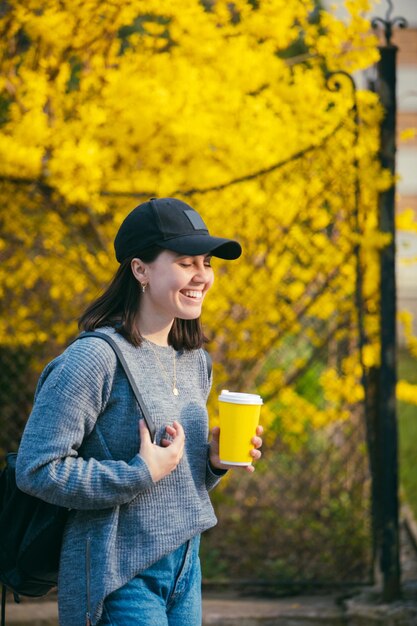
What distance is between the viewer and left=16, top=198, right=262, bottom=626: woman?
196 centimetres

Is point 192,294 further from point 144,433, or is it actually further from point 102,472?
point 102,472

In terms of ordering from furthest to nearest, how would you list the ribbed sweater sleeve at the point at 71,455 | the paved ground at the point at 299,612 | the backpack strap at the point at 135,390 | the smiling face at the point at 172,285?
1. the paved ground at the point at 299,612
2. the smiling face at the point at 172,285
3. the backpack strap at the point at 135,390
4. the ribbed sweater sleeve at the point at 71,455

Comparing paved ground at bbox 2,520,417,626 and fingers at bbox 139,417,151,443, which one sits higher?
fingers at bbox 139,417,151,443

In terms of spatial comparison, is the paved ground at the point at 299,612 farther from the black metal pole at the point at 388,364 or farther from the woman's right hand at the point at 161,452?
the woman's right hand at the point at 161,452

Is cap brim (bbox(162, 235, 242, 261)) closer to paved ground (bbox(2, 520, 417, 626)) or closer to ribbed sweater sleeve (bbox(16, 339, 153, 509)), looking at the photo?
ribbed sweater sleeve (bbox(16, 339, 153, 509))

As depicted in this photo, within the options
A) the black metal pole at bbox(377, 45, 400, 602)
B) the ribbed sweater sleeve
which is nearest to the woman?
the ribbed sweater sleeve

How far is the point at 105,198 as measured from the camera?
459 cm

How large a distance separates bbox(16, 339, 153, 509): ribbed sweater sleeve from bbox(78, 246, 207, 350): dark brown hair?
0.18 metres

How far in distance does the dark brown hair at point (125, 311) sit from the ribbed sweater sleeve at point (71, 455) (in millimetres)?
177

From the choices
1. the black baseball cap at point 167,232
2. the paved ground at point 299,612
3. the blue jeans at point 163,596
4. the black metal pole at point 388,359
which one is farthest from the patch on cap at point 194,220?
the paved ground at point 299,612

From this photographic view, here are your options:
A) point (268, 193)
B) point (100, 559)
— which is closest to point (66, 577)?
point (100, 559)

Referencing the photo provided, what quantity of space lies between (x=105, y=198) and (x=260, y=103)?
886 mm

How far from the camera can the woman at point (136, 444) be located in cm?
196

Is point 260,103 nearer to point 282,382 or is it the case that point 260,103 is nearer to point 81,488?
point 282,382
